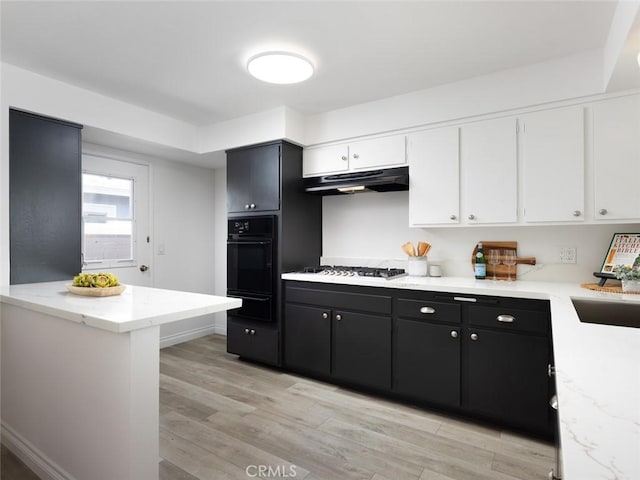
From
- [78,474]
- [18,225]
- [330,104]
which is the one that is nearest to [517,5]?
[330,104]

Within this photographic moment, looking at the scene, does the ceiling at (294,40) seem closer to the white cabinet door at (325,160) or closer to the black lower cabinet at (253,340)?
the white cabinet door at (325,160)

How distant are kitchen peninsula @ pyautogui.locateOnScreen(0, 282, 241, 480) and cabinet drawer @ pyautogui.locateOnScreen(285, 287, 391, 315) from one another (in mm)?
1263

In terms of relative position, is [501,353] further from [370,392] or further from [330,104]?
[330,104]

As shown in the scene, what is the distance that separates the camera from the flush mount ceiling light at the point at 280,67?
2.33 m

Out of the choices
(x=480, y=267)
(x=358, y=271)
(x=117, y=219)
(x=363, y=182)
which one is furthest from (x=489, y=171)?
(x=117, y=219)

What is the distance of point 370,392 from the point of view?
2.89 metres

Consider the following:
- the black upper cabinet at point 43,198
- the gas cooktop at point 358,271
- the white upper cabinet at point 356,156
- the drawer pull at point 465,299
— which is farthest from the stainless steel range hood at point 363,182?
the black upper cabinet at point 43,198

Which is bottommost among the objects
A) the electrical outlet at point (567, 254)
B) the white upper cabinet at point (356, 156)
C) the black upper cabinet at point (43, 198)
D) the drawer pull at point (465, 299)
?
the drawer pull at point (465, 299)

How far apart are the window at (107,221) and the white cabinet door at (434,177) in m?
2.93

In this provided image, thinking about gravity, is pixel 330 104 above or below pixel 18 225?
above

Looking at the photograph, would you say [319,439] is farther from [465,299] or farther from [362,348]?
[465,299]

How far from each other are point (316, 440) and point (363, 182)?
1987mm

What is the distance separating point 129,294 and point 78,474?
912mm

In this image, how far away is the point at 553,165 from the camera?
8.05 feet
